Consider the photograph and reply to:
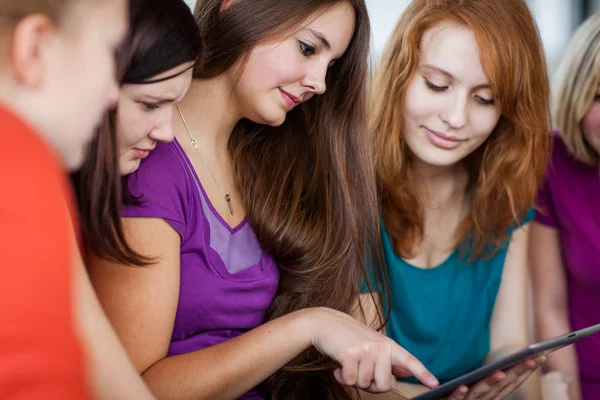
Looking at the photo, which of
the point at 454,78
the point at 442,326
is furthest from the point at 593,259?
the point at 454,78

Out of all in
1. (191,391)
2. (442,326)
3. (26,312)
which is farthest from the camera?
(442,326)

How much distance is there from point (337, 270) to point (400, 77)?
0.42 meters

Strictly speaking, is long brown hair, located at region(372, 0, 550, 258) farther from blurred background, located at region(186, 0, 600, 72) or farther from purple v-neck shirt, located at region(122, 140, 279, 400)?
blurred background, located at region(186, 0, 600, 72)

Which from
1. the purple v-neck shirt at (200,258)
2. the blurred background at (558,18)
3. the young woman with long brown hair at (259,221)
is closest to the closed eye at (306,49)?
the young woman with long brown hair at (259,221)

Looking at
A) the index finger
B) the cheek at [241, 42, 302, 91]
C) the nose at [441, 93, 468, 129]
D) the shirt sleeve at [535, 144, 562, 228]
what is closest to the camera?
the index finger

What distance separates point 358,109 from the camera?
1.42m

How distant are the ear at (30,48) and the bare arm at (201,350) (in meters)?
0.40

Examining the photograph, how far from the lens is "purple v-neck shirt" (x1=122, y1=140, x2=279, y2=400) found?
1185 millimetres

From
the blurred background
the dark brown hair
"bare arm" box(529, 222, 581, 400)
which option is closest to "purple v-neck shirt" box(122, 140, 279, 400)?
the dark brown hair

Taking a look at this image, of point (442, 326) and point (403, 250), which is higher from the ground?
point (403, 250)

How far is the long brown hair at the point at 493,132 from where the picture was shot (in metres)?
1.51

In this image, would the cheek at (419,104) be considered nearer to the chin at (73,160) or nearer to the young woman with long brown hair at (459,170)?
the young woman with long brown hair at (459,170)

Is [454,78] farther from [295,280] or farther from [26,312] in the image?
[26,312]

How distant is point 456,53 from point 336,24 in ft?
1.06
